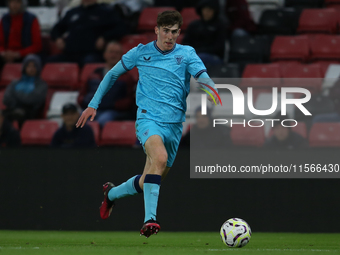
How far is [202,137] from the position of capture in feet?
26.5

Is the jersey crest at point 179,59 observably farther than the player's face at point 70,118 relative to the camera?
No

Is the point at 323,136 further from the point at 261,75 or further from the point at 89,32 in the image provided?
the point at 89,32

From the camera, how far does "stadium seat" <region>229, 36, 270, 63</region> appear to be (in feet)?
33.2

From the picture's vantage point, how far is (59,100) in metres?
9.78

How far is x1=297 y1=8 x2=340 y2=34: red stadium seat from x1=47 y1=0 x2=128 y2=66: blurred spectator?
307 cm

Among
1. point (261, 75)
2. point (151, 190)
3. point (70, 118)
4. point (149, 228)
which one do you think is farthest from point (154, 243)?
point (261, 75)

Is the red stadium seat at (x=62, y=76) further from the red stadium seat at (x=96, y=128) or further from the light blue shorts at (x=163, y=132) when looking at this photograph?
the light blue shorts at (x=163, y=132)

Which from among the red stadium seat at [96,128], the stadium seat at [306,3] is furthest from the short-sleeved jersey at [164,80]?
the stadium seat at [306,3]

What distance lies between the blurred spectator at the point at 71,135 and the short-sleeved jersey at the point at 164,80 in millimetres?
2446

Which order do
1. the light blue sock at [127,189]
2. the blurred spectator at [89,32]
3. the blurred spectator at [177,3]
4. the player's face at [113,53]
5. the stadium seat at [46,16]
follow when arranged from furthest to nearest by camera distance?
the stadium seat at [46,16] → the blurred spectator at [177,3] → the blurred spectator at [89,32] → the player's face at [113,53] → the light blue sock at [127,189]

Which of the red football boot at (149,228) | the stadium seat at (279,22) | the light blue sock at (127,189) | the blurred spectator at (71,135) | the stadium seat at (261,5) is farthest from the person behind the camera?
the stadium seat at (261,5)

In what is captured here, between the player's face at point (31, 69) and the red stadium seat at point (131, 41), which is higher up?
the red stadium seat at point (131, 41)

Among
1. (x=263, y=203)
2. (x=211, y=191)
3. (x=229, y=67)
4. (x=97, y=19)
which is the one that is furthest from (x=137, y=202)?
(x=97, y=19)

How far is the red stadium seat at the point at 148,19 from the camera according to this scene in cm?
1111
